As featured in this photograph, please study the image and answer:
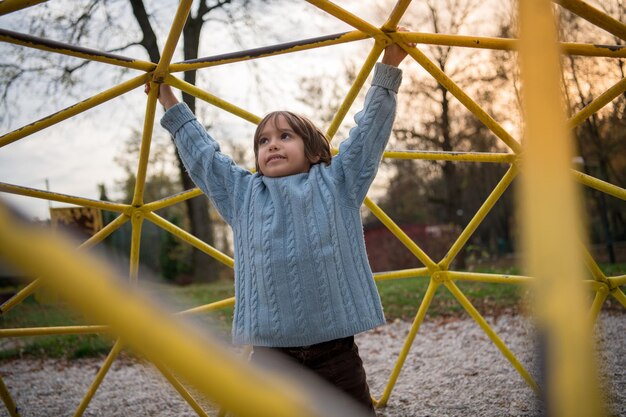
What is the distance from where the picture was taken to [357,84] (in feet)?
8.00

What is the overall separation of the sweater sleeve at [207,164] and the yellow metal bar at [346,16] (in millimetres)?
670

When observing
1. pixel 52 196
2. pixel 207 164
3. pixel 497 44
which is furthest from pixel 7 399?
pixel 497 44

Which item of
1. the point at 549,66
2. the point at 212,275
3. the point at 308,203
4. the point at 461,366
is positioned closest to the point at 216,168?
the point at 308,203

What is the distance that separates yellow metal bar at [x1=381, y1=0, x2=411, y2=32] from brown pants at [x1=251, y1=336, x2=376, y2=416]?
3.84 ft

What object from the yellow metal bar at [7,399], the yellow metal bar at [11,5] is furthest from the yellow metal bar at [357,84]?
the yellow metal bar at [7,399]

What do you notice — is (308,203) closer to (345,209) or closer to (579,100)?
(345,209)

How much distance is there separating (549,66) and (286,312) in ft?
4.04

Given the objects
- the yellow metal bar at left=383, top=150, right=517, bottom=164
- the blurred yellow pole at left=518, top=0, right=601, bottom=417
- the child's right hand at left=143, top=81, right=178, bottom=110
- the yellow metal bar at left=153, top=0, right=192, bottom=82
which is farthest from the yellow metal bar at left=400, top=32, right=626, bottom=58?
the blurred yellow pole at left=518, top=0, right=601, bottom=417

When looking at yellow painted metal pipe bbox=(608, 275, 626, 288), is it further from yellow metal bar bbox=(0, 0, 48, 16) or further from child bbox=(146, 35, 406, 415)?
yellow metal bar bbox=(0, 0, 48, 16)

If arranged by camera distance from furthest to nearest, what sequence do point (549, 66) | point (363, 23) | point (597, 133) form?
point (597, 133) < point (363, 23) < point (549, 66)

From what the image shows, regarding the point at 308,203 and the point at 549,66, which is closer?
the point at 549,66

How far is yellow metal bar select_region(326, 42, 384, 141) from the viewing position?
7.39 ft

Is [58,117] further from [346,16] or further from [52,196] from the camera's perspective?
[346,16]

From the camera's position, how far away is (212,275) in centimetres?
1220
